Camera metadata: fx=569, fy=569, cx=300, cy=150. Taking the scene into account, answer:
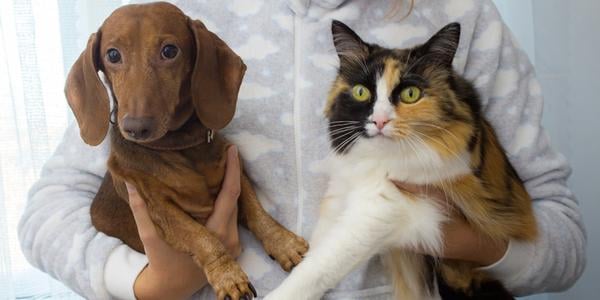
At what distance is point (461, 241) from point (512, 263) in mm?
129

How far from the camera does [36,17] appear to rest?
42.1 inches

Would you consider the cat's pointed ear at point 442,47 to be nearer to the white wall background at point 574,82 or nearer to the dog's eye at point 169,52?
the dog's eye at point 169,52

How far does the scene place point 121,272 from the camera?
2.89 ft

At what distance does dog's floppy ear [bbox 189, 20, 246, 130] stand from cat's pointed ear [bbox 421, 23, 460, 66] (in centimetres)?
27

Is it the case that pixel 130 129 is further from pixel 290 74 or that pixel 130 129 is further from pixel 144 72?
pixel 290 74

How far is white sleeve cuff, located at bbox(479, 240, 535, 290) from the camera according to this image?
93cm

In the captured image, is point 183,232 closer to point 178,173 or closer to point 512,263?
point 178,173

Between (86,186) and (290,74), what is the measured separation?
1.27 ft

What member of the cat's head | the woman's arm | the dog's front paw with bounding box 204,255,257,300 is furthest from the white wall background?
the dog's front paw with bounding box 204,255,257,300

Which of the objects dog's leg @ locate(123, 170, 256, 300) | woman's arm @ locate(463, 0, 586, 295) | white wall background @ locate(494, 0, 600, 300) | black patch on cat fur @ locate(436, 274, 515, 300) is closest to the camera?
dog's leg @ locate(123, 170, 256, 300)

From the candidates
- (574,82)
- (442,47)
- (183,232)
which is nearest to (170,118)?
(183,232)

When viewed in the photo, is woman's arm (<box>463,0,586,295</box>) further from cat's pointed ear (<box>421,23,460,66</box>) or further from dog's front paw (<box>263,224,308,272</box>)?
dog's front paw (<box>263,224,308,272</box>)

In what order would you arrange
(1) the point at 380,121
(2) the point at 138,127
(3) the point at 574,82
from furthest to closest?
1. (3) the point at 574,82
2. (1) the point at 380,121
3. (2) the point at 138,127

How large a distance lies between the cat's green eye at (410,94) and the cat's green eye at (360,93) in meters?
0.05
